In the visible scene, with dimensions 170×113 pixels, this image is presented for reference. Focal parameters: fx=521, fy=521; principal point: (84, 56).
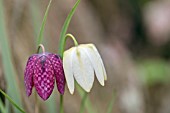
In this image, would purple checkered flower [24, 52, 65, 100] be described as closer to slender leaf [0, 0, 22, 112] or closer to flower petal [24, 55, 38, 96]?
flower petal [24, 55, 38, 96]

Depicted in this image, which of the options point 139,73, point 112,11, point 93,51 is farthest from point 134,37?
point 93,51

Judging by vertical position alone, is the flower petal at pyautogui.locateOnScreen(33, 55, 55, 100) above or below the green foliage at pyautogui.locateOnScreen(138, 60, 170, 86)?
above

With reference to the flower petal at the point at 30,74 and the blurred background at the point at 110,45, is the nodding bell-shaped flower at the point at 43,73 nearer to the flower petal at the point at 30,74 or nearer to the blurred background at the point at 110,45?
the flower petal at the point at 30,74

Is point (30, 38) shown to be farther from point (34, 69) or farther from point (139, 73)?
point (139, 73)

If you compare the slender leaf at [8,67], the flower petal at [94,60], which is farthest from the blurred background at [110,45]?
the flower petal at [94,60]

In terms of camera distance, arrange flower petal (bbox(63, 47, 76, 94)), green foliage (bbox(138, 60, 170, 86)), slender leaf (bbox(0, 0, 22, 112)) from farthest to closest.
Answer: green foliage (bbox(138, 60, 170, 86)), slender leaf (bbox(0, 0, 22, 112)), flower petal (bbox(63, 47, 76, 94))

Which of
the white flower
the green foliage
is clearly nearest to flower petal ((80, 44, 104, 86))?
the white flower
